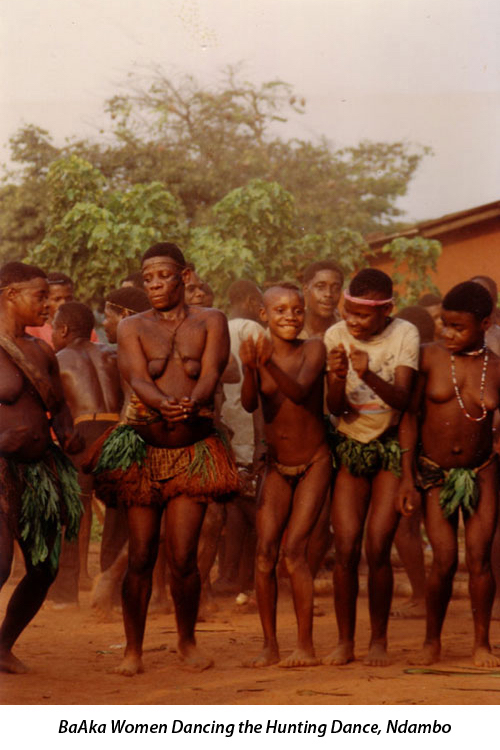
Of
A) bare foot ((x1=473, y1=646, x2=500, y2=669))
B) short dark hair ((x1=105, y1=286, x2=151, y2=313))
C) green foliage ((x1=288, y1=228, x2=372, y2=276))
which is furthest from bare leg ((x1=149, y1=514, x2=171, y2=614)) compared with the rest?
Result: green foliage ((x1=288, y1=228, x2=372, y2=276))

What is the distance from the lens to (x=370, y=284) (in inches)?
240

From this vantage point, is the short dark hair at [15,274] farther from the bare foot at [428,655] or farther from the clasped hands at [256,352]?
the bare foot at [428,655]

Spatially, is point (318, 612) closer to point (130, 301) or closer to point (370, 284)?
point (130, 301)

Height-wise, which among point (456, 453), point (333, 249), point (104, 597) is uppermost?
point (333, 249)

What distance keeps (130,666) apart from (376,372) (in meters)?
1.93

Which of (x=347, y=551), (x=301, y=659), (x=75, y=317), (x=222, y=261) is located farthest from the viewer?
(x=222, y=261)

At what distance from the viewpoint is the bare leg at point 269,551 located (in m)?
5.89

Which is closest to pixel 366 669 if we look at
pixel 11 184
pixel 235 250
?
pixel 235 250

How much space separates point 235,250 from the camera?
12180 millimetres

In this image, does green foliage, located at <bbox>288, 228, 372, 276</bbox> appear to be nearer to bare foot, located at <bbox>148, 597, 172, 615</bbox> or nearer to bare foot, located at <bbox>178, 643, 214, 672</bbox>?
bare foot, located at <bbox>148, 597, 172, 615</bbox>

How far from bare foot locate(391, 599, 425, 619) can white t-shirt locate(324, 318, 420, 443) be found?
1.95 meters

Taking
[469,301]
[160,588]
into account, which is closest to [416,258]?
[160,588]

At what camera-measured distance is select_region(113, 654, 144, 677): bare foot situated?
18.7 ft
